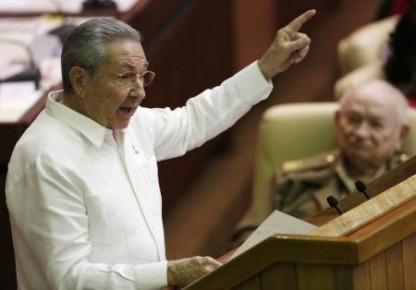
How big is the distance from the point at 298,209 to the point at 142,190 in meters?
1.24

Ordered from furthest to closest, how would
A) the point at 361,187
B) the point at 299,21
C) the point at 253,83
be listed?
the point at 253,83
the point at 299,21
the point at 361,187

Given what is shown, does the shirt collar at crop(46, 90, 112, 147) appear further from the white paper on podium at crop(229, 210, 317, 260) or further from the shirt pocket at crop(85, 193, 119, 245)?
the white paper on podium at crop(229, 210, 317, 260)

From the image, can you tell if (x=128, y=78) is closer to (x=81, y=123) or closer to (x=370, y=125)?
(x=81, y=123)

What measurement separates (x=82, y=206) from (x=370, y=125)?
58.1 inches

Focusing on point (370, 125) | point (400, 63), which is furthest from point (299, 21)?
point (400, 63)

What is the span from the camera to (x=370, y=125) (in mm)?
3518

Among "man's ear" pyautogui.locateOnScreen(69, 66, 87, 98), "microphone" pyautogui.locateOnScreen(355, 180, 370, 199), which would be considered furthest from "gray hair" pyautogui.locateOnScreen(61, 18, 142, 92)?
"microphone" pyautogui.locateOnScreen(355, 180, 370, 199)

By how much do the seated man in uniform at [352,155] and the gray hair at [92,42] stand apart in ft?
4.59

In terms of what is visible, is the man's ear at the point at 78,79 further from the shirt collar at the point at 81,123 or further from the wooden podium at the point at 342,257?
the wooden podium at the point at 342,257

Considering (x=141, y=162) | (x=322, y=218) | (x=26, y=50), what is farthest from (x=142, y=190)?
(x=26, y=50)

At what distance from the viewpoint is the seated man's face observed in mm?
3498

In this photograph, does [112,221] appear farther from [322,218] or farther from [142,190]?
[322,218]

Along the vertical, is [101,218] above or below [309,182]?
above

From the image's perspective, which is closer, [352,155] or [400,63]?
[352,155]
